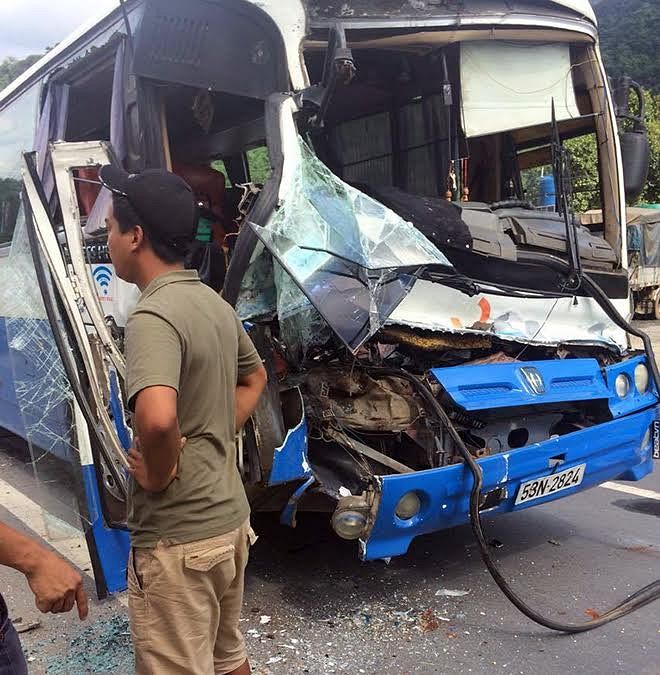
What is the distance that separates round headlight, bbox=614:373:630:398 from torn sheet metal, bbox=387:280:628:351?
182mm

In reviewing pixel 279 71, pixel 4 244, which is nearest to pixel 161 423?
pixel 279 71

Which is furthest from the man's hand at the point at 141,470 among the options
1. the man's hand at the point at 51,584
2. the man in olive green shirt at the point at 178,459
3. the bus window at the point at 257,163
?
the bus window at the point at 257,163

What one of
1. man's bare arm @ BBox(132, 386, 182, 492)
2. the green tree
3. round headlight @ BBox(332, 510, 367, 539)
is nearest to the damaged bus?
round headlight @ BBox(332, 510, 367, 539)

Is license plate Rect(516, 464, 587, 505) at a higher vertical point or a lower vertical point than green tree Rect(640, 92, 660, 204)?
lower

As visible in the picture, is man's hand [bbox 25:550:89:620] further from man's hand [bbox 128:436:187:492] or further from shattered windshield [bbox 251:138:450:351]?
shattered windshield [bbox 251:138:450:351]

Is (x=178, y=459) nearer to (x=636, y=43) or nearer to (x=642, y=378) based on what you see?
(x=642, y=378)

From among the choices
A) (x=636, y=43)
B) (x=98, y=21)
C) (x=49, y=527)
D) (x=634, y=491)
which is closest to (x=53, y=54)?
(x=98, y=21)

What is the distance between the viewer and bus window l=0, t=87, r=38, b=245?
3.93 m

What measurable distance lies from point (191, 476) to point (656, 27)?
38.7 m

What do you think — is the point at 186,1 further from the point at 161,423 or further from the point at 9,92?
the point at 161,423

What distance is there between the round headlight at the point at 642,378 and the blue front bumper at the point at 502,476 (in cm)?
13

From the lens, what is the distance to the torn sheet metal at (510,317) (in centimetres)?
341

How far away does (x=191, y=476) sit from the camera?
75.0 inches

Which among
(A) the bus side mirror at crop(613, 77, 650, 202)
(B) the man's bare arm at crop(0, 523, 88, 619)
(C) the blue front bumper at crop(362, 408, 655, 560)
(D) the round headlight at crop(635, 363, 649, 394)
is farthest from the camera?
(A) the bus side mirror at crop(613, 77, 650, 202)
